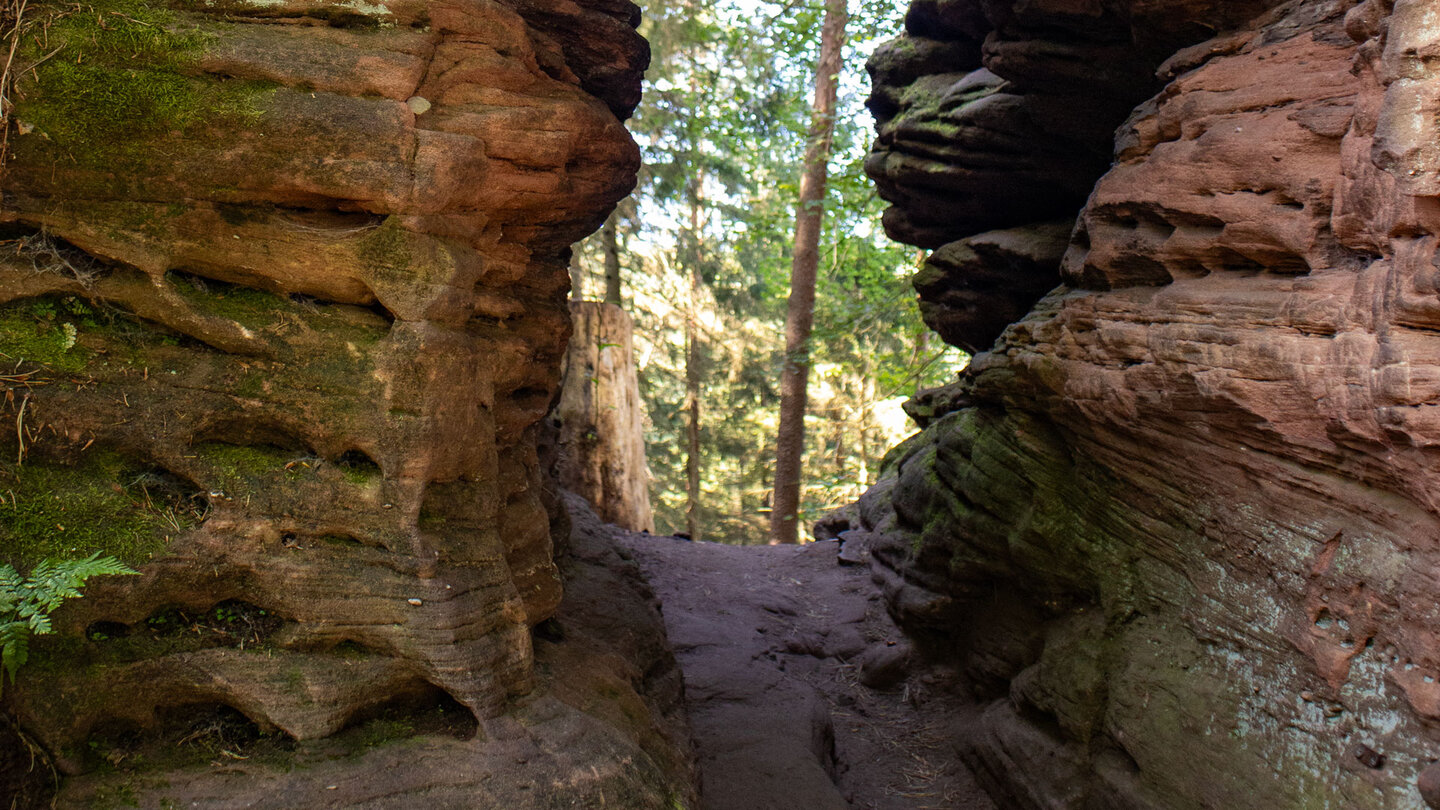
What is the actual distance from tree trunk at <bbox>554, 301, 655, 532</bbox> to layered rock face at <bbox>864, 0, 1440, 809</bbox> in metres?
6.03

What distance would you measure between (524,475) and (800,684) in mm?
3736

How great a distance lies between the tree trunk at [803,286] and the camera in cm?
1353

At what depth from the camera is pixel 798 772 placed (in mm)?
6277

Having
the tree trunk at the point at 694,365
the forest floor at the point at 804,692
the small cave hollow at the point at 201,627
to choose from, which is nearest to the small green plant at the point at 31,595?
the small cave hollow at the point at 201,627

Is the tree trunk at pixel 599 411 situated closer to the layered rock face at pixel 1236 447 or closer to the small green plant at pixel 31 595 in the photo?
the layered rock face at pixel 1236 447

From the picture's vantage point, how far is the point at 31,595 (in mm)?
3377

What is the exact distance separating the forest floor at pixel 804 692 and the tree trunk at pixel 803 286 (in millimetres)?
2779

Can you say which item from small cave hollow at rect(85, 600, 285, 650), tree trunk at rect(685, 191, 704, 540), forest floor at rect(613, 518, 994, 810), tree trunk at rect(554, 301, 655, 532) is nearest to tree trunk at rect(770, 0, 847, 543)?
forest floor at rect(613, 518, 994, 810)

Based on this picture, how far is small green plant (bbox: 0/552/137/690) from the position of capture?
10.6ft

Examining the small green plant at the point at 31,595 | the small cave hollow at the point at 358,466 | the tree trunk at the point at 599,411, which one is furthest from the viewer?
the tree trunk at the point at 599,411

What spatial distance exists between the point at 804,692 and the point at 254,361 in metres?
5.58

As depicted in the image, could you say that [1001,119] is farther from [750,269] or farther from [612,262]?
[750,269]

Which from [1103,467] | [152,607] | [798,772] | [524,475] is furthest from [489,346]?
[1103,467]

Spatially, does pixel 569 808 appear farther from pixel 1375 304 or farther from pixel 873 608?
pixel 873 608
